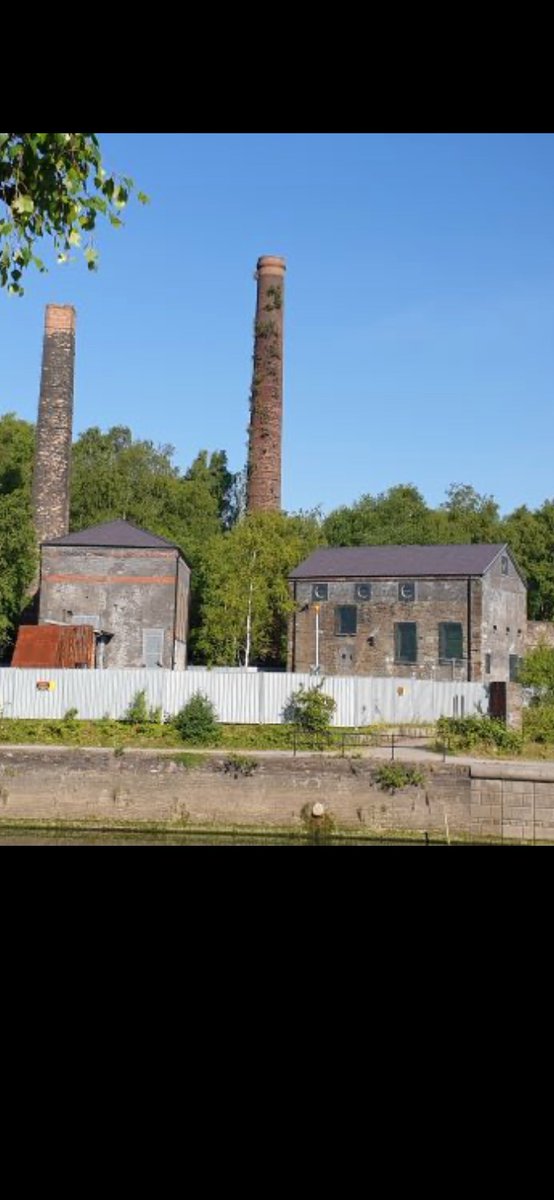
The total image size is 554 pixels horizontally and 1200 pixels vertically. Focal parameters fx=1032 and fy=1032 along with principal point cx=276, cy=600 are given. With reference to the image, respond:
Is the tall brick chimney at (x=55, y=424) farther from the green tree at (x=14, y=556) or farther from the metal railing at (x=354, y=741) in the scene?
the metal railing at (x=354, y=741)

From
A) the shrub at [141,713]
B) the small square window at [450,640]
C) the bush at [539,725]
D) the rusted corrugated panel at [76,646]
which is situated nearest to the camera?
the bush at [539,725]

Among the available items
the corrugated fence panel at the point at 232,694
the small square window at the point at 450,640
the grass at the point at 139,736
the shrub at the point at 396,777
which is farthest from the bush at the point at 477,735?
the small square window at the point at 450,640

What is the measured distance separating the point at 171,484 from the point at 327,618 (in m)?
23.4

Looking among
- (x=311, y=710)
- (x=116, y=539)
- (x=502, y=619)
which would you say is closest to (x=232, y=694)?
(x=311, y=710)

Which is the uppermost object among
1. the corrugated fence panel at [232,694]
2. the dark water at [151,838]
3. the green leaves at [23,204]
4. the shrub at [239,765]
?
the green leaves at [23,204]

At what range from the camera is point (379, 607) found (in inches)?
1414

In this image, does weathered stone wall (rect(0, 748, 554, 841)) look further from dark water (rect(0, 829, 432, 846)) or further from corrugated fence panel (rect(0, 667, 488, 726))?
corrugated fence panel (rect(0, 667, 488, 726))

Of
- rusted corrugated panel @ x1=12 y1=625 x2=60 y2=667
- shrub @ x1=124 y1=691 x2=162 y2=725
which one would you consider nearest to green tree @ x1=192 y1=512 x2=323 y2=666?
rusted corrugated panel @ x1=12 y1=625 x2=60 y2=667

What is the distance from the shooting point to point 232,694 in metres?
28.3

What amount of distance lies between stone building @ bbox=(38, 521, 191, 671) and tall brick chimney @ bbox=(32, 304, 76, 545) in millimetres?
3668

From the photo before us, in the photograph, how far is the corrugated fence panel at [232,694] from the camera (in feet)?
90.5

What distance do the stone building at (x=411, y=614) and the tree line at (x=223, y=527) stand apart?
172 centimetres
